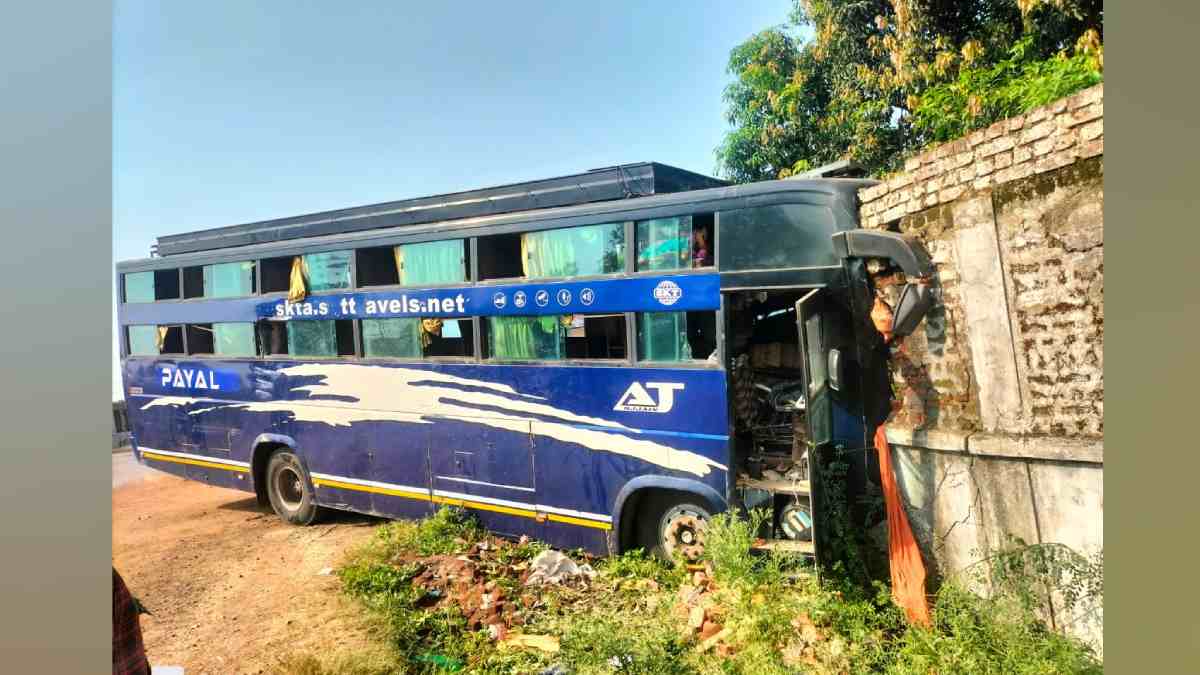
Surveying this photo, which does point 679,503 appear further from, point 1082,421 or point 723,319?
point 1082,421

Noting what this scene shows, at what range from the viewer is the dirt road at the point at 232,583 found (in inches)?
117

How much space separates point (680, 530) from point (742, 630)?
26.9 inches

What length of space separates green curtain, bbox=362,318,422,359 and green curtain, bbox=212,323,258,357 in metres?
1.15

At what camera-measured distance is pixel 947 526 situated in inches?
110

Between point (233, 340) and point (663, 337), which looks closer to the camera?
point (663, 337)

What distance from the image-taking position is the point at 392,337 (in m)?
3.88

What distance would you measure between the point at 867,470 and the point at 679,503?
3.12 ft

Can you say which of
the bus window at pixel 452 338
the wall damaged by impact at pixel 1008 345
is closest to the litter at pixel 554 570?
the bus window at pixel 452 338

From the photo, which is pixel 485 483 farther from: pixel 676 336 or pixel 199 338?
pixel 199 338

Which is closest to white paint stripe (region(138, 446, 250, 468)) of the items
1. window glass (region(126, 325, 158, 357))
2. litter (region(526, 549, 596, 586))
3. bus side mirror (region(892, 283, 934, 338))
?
window glass (region(126, 325, 158, 357))

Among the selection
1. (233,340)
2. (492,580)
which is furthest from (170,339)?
(492,580)

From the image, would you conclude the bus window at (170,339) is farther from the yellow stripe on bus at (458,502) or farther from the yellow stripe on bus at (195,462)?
the yellow stripe on bus at (458,502)
